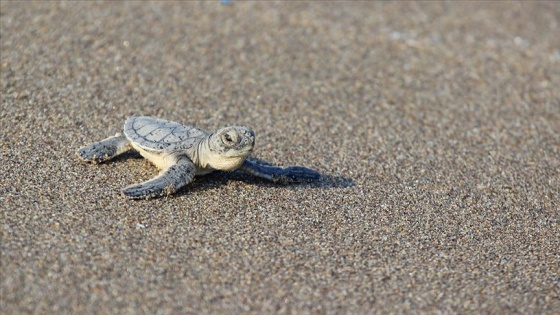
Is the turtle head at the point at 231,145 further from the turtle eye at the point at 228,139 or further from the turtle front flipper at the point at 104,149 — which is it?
the turtle front flipper at the point at 104,149

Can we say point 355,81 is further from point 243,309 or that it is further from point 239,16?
point 243,309

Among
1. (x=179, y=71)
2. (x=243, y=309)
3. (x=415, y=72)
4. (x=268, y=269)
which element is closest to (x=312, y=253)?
(x=268, y=269)

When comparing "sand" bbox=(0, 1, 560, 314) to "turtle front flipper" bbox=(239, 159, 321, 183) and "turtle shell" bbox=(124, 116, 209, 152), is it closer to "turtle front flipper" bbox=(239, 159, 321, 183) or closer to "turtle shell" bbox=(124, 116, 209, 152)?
"turtle front flipper" bbox=(239, 159, 321, 183)

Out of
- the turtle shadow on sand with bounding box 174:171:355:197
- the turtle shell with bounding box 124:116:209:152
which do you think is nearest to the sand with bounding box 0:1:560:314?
the turtle shadow on sand with bounding box 174:171:355:197

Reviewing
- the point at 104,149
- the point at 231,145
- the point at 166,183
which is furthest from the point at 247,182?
the point at 104,149

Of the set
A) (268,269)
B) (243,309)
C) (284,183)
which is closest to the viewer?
(243,309)

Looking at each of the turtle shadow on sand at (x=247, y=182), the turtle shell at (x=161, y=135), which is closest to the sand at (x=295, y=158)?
the turtle shadow on sand at (x=247, y=182)

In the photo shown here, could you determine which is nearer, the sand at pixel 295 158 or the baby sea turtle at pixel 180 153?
the sand at pixel 295 158
